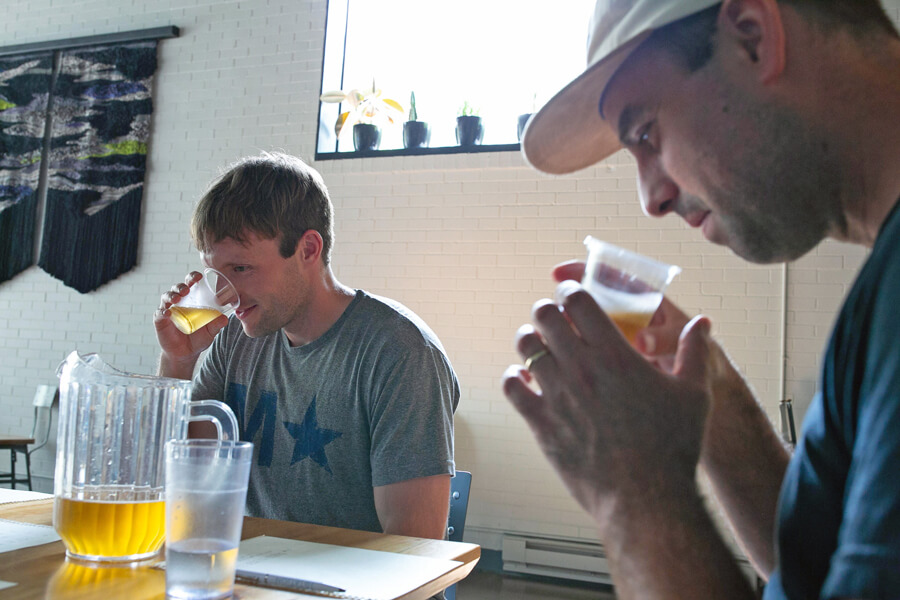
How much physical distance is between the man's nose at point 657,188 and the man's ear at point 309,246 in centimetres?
111

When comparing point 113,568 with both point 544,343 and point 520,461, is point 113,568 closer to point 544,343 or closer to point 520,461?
point 544,343

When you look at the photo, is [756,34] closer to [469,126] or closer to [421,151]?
[469,126]

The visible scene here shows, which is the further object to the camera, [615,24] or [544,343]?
[615,24]

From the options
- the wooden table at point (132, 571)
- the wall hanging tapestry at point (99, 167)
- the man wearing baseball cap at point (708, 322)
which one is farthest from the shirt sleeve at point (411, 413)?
the wall hanging tapestry at point (99, 167)

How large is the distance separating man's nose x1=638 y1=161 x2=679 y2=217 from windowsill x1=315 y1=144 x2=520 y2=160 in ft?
11.4

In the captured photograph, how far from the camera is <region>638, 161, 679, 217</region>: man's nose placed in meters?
0.87

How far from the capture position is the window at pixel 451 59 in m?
4.47

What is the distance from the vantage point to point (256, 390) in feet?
5.96

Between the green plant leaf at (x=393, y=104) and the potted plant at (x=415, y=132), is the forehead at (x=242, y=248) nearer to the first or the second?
the potted plant at (x=415, y=132)

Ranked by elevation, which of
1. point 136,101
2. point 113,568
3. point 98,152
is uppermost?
point 136,101

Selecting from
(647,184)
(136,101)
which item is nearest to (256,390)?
(647,184)

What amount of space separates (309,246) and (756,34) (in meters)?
1.31

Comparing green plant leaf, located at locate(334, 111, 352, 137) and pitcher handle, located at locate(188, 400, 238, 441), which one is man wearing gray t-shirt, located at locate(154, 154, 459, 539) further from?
green plant leaf, located at locate(334, 111, 352, 137)

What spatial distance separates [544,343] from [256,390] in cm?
125
